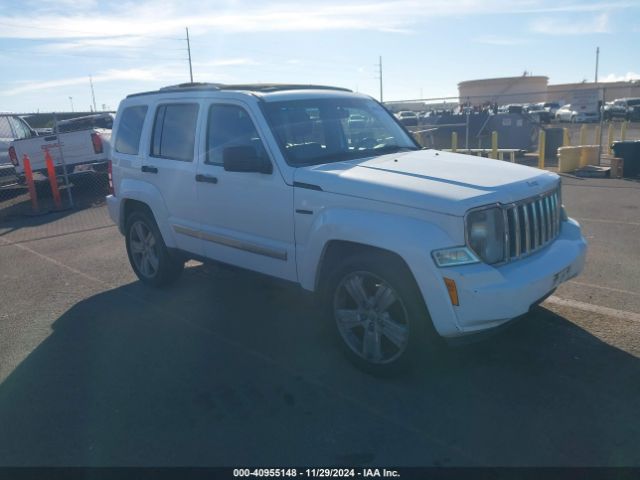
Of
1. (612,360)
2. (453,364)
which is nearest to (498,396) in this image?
(453,364)

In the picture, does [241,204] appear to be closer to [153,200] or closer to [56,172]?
[153,200]

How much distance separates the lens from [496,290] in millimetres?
3457

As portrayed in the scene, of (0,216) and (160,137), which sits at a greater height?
(160,137)

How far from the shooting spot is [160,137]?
5.77m

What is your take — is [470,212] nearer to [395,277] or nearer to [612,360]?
[395,277]

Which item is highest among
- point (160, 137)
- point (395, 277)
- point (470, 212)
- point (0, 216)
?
point (160, 137)

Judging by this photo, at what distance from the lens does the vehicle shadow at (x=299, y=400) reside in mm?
3232

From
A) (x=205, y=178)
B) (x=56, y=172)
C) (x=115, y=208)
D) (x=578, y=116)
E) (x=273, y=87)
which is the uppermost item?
(x=273, y=87)

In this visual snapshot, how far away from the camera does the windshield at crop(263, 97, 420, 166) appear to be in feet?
15.2

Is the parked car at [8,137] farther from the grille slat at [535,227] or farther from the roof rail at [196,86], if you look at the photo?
the grille slat at [535,227]

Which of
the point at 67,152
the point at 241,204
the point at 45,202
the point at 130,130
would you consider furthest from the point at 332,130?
the point at 45,202

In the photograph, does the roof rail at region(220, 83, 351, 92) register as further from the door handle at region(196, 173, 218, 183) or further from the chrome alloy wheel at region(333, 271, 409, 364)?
the chrome alloy wheel at region(333, 271, 409, 364)

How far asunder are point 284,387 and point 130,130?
3.68 m

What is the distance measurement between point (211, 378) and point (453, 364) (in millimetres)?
1784
